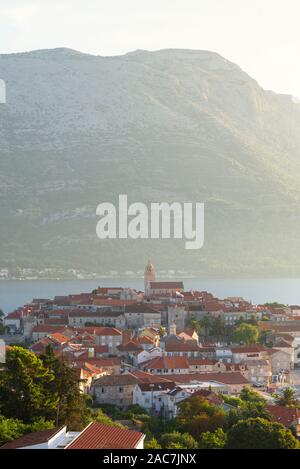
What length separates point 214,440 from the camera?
23266 millimetres

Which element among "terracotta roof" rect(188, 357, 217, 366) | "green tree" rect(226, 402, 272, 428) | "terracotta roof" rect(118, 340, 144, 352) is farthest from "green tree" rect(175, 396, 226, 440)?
"terracotta roof" rect(118, 340, 144, 352)

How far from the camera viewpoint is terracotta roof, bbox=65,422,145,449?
15.9m

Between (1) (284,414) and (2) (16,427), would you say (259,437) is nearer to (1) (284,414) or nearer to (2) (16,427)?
(2) (16,427)

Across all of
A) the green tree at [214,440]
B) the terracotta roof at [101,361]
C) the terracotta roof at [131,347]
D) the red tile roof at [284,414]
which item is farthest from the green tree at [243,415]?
the terracotta roof at [131,347]

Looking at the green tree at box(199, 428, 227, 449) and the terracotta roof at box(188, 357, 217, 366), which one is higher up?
the terracotta roof at box(188, 357, 217, 366)

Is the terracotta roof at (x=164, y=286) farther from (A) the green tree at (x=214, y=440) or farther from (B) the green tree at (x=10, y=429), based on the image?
(B) the green tree at (x=10, y=429)

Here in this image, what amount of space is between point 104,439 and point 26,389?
24.0 ft

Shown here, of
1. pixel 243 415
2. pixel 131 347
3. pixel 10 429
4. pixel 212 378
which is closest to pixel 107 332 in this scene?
pixel 131 347

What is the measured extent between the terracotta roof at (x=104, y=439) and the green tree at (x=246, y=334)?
1225 inches

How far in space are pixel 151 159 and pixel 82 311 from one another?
5580 inches

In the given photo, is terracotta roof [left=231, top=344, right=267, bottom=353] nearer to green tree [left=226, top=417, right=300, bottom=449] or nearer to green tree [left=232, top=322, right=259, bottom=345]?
green tree [left=232, top=322, right=259, bottom=345]

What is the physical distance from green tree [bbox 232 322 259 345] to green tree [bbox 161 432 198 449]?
2301 centimetres

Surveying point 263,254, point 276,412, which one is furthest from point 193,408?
point 263,254
